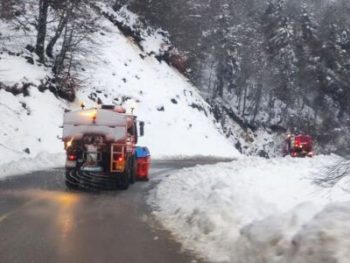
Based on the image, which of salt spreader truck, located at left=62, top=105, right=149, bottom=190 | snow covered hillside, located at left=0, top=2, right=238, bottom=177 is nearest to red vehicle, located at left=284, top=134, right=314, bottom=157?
snow covered hillside, located at left=0, top=2, right=238, bottom=177

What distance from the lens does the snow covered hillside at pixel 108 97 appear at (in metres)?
35.0

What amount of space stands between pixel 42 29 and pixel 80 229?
32.1 m

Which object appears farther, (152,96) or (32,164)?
(152,96)

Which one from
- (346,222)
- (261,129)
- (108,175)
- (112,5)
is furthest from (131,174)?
(261,129)

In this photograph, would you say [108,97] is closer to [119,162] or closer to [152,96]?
[152,96]

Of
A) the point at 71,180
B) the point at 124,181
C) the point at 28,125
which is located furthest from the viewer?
the point at 28,125

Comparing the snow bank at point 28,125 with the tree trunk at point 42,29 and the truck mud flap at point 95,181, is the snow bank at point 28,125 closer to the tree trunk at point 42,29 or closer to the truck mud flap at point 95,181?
the tree trunk at point 42,29

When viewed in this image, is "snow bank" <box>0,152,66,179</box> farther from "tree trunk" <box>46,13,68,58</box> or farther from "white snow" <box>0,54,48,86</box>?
"tree trunk" <box>46,13,68,58</box>

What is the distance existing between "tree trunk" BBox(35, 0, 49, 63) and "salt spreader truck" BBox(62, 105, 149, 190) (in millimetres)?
23103

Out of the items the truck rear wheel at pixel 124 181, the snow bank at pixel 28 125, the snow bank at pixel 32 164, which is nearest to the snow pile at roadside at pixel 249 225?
the truck rear wheel at pixel 124 181

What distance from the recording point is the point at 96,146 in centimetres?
1953

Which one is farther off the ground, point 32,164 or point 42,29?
point 42,29

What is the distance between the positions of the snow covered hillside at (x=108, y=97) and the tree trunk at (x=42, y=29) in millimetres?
670

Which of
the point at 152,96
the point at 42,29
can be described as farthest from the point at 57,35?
Answer: the point at 152,96
